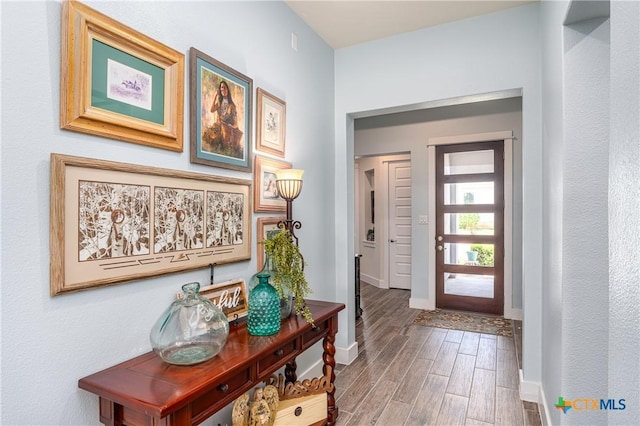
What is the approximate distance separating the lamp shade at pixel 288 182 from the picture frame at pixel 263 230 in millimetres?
213

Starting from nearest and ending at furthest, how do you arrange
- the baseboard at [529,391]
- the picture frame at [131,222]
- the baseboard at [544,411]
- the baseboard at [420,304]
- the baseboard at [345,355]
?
1. the picture frame at [131,222]
2. the baseboard at [544,411]
3. the baseboard at [529,391]
4. the baseboard at [345,355]
5. the baseboard at [420,304]

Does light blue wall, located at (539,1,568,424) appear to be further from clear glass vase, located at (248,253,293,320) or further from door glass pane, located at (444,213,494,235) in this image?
door glass pane, located at (444,213,494,235)

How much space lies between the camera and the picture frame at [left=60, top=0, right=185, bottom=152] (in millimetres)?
1251

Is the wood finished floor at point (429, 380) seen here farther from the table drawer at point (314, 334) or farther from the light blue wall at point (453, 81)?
the table drawer at point (314, 334)

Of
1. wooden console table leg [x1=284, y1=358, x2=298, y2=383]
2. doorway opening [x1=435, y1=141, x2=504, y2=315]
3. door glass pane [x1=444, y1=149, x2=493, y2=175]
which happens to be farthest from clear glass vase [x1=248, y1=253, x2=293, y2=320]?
door glass pane [x1=444, y1=149, x2=493, y2=175]

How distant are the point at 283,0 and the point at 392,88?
115 cm

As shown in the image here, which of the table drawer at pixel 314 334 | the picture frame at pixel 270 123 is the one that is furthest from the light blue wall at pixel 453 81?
the table drawer at pixel 314 334

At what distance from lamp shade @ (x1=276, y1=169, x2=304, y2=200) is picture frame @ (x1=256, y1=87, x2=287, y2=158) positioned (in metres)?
0.24

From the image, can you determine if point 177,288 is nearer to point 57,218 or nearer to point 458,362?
point 57,218

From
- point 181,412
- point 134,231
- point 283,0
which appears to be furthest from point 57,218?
point 283,0

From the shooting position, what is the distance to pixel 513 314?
4.37 m

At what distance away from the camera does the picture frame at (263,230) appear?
2.25m

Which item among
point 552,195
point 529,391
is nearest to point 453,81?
point 552,195

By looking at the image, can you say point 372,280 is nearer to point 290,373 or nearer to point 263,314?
point 290,373
